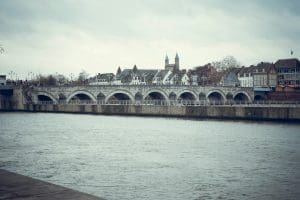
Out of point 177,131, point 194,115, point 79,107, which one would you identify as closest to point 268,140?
point 177,131

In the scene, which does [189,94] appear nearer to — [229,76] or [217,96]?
[217,96]

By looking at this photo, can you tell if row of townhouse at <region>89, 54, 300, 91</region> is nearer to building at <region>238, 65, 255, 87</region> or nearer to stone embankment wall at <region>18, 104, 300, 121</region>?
building at <region>238, 65, 255, 87</region>

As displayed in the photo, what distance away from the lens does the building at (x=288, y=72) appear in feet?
333

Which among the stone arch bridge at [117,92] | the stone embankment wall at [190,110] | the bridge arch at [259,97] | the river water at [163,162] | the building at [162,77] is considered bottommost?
the river water at [163,162]

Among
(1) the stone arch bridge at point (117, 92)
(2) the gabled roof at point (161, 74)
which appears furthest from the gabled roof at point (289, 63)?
(2) the gabled roof at point (161, 74)

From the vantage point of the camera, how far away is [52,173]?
1944cm

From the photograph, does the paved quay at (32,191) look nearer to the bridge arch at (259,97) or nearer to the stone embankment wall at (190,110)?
the stone embankment wall at (190,110)

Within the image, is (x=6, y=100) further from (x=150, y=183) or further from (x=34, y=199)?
(x=34, y=199)

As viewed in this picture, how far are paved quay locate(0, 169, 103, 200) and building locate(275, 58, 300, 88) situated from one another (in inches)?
3964

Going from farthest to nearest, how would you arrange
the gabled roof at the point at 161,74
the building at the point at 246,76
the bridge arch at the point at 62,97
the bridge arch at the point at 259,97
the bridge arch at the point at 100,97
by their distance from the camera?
the gabled roof at the point at 161,74 < the building at the point at 246,76 < the bridge arch at the point at 259,97 < the bridge arch at the point at 100,97 < the bridge arch at the point at 62,97

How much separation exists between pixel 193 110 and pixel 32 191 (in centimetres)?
4971

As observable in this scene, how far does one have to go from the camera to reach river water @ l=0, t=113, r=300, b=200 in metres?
16.5

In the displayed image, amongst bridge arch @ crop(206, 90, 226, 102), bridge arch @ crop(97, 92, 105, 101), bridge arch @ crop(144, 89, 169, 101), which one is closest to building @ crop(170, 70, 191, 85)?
bridge arch @ crop(206, 90, 226, 102)

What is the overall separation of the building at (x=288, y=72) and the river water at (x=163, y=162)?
68.9m
